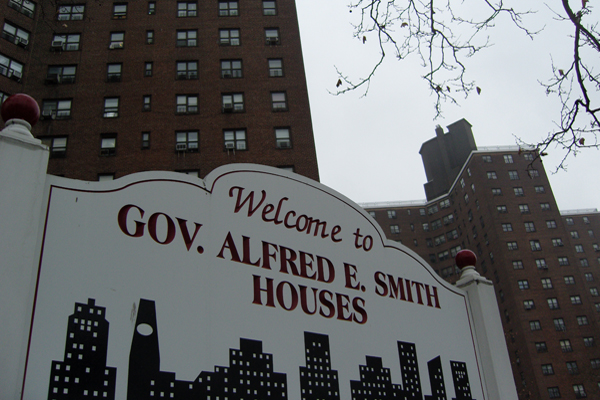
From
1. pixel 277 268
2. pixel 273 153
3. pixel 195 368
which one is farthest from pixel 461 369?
pixel 273 153

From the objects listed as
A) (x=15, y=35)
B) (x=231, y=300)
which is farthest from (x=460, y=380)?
(x=15, y=35)

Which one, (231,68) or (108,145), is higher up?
(231,68)

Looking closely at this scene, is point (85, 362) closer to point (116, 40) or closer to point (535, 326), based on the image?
point (116, 40)

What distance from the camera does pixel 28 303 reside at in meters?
4.38

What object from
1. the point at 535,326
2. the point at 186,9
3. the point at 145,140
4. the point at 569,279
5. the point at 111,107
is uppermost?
the point at 186,9

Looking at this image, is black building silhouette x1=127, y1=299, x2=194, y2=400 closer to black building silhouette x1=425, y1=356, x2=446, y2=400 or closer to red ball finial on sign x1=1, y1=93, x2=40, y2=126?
red ball finial on sign x1=1, y1=93, x2=40, y2=126

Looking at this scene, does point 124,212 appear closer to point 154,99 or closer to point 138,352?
point 138,352

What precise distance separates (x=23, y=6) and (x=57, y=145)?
11316 millimetres

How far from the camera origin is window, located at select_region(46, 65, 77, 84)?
3747 cm

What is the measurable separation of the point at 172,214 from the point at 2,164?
5.42ft

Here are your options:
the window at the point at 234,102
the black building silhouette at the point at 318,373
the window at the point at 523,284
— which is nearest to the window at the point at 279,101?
the window at the point at 234,102

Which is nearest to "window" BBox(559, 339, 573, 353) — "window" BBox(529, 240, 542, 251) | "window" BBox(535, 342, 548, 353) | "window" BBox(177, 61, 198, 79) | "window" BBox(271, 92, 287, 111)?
"window" BBox(535, 342, 548, 353)

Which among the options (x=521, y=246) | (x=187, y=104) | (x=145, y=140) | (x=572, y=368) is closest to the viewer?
(x=145, y=140)

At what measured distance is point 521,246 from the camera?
72.6m
